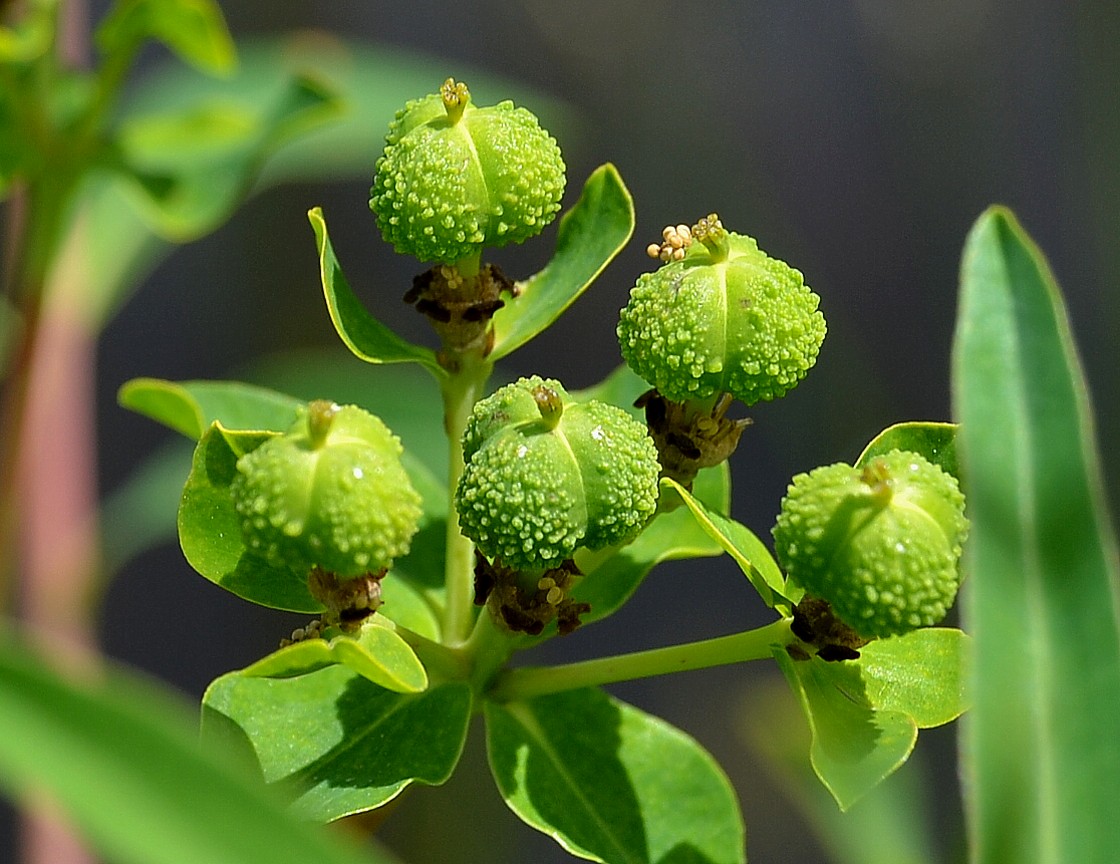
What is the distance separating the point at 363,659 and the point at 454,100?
0.33 meters

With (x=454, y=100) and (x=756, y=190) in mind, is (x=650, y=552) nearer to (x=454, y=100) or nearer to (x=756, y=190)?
(x=454, y=100)

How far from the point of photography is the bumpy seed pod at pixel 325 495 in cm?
69

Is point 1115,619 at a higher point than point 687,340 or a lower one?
lower

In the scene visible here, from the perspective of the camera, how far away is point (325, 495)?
2.27 feet

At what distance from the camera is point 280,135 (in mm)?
1453

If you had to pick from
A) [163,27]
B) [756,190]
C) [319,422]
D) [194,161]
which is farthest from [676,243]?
[756,190]

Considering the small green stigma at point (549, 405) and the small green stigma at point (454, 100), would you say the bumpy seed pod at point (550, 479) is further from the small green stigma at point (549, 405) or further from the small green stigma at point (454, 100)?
the small green stigma at point (454, 100)

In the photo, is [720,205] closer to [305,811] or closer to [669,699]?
[669,699]

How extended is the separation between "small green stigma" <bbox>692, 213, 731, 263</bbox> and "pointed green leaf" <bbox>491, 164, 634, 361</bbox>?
0.10 metres

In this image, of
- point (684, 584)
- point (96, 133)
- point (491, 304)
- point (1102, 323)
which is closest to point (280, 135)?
point (96, 133)

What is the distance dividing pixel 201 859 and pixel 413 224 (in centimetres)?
45

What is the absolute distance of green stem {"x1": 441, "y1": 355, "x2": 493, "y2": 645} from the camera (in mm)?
885

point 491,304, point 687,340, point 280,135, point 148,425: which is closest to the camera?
point 687,340

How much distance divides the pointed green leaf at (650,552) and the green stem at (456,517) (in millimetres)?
93
